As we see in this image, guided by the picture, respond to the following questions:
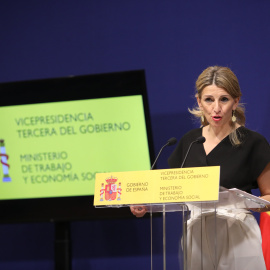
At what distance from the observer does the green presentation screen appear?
4152 millimetres

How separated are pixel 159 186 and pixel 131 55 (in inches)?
99.8

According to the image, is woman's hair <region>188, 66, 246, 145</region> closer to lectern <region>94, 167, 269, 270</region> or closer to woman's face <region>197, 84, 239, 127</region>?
woman's face <region>197, 84, 239, 127</region>

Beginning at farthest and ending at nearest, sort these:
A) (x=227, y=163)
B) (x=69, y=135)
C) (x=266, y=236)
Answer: (x=69, y=135)
(x=266, y=236)
(x=227, y=163)

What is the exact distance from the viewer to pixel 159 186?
2.13 m

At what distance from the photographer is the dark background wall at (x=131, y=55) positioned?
14.0ft

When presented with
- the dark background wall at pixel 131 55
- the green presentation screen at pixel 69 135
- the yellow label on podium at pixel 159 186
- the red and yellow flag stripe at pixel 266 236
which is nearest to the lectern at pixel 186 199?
the yellow label on podium at pixel 159 186

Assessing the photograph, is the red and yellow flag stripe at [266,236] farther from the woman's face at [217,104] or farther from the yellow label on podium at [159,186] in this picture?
the yellow label on podium at [159,186]

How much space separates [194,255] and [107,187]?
488 millimetres

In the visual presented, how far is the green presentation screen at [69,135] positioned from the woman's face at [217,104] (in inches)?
55.3

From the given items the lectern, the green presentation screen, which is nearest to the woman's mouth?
the lectern

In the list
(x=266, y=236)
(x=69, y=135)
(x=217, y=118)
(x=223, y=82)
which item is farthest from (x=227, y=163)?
(x=69, y=135)

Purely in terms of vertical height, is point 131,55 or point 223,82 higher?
point 131,55

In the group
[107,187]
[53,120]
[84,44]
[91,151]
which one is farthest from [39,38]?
[107,187]

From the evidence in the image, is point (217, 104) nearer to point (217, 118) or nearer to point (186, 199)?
point (217, 118)
